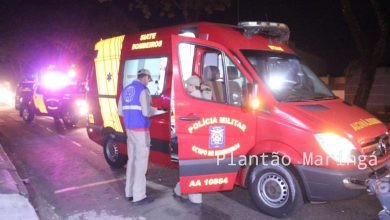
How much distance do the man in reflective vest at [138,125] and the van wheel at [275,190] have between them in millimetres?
1558

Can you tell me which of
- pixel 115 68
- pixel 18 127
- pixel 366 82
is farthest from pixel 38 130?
pixel 366 82

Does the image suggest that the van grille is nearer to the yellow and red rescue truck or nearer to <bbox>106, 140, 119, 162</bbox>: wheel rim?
the yellow and red rescue truck

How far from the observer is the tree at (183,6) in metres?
12.9

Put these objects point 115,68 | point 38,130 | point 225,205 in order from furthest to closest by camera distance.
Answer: point 38,130 → point 115,68 → point 225,205

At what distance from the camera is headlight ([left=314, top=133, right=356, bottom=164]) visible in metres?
4.69

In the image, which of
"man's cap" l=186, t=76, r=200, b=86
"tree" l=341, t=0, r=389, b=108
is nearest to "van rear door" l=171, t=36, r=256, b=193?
"man's cap" l=186, t=76, r=200, b=86

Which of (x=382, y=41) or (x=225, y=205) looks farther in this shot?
(x=382, y=41)

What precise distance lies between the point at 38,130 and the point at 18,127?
139 centimetres

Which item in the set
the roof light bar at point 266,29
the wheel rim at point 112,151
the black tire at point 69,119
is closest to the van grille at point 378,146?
the roof light bar at point 266,29

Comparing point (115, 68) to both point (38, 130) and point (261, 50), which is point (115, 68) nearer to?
point (261, 50)

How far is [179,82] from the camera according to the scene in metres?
5.34

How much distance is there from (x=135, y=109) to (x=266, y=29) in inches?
92.6

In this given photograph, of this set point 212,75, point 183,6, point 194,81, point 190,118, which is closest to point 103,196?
point 190,118

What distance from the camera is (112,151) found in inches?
310
